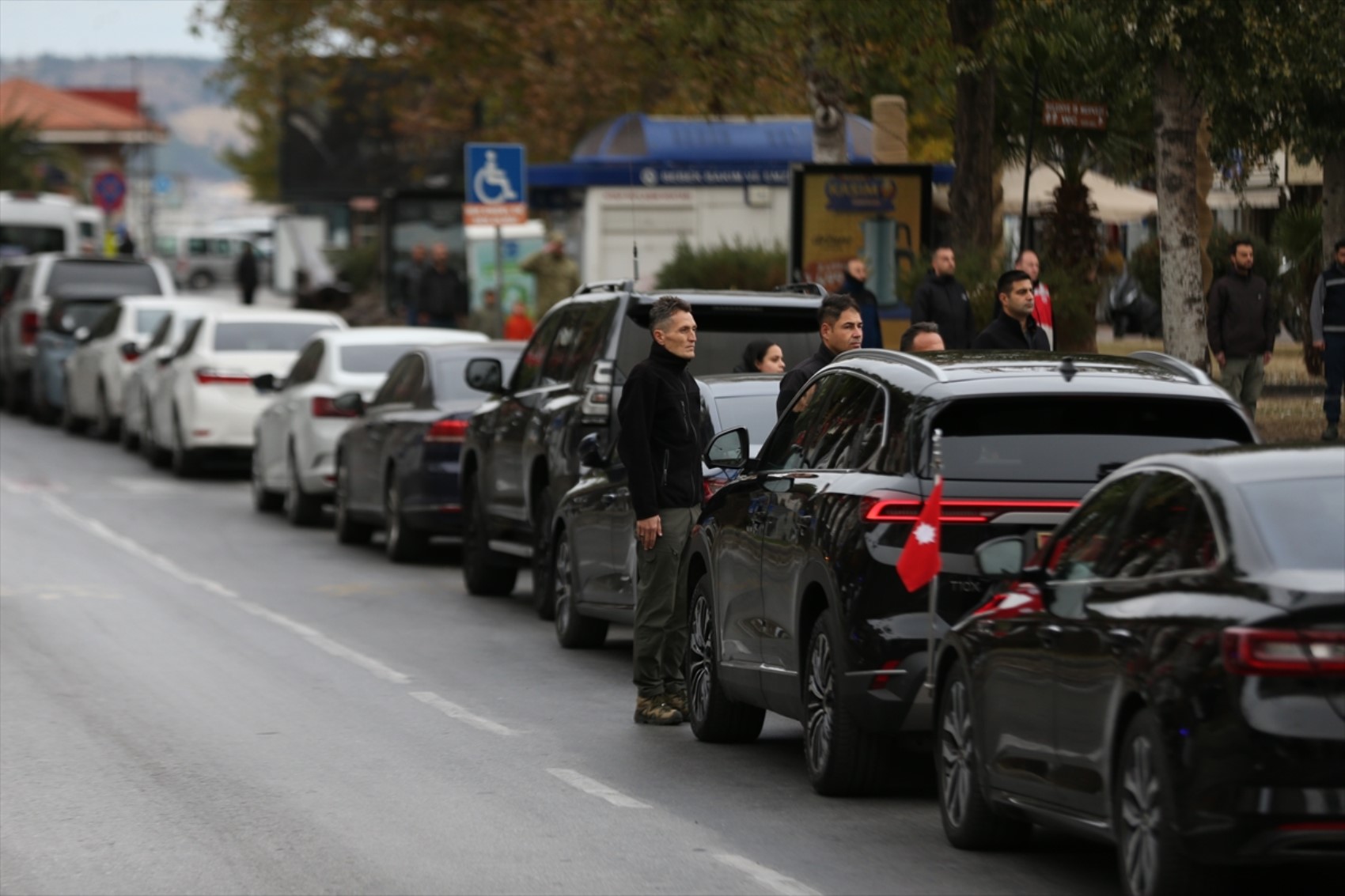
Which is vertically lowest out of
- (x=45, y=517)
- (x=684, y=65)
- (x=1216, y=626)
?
(x=45, y=517)

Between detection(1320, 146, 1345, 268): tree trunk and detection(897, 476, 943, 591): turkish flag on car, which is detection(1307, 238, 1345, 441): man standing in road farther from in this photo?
detection(897, 476, 943, 591): turkish flag on car

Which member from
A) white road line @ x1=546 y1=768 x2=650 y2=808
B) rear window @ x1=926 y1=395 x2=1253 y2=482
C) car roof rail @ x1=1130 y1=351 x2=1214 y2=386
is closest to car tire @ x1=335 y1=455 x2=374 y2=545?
white road line @ x1=546 y1=768 x2=650 y2=808

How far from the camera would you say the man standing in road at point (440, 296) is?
33.8 metres

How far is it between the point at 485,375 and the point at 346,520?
4.71m

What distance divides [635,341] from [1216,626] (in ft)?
29.3

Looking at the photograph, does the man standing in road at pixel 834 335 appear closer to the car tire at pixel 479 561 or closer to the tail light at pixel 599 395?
the tail light at pixel 599 395

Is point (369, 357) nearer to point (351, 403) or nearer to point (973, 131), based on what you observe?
point (351, 403)

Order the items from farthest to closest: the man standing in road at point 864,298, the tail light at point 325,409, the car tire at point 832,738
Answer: the tail light at point 325,409, the man standing in road at point 864,298, the car tire at point 832,738

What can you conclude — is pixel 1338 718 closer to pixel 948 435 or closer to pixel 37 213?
pixel 948 435

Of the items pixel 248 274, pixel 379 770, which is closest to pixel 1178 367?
pixel 379 770

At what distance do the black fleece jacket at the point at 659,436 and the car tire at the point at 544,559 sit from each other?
3868 millimetres

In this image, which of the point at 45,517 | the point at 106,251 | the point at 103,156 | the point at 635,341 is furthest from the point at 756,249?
the point at 103,156

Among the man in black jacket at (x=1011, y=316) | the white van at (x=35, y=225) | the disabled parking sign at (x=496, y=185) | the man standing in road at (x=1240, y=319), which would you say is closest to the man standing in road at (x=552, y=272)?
the disabled parking sign at (x=496, y=185)

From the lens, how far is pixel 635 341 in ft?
50.7
